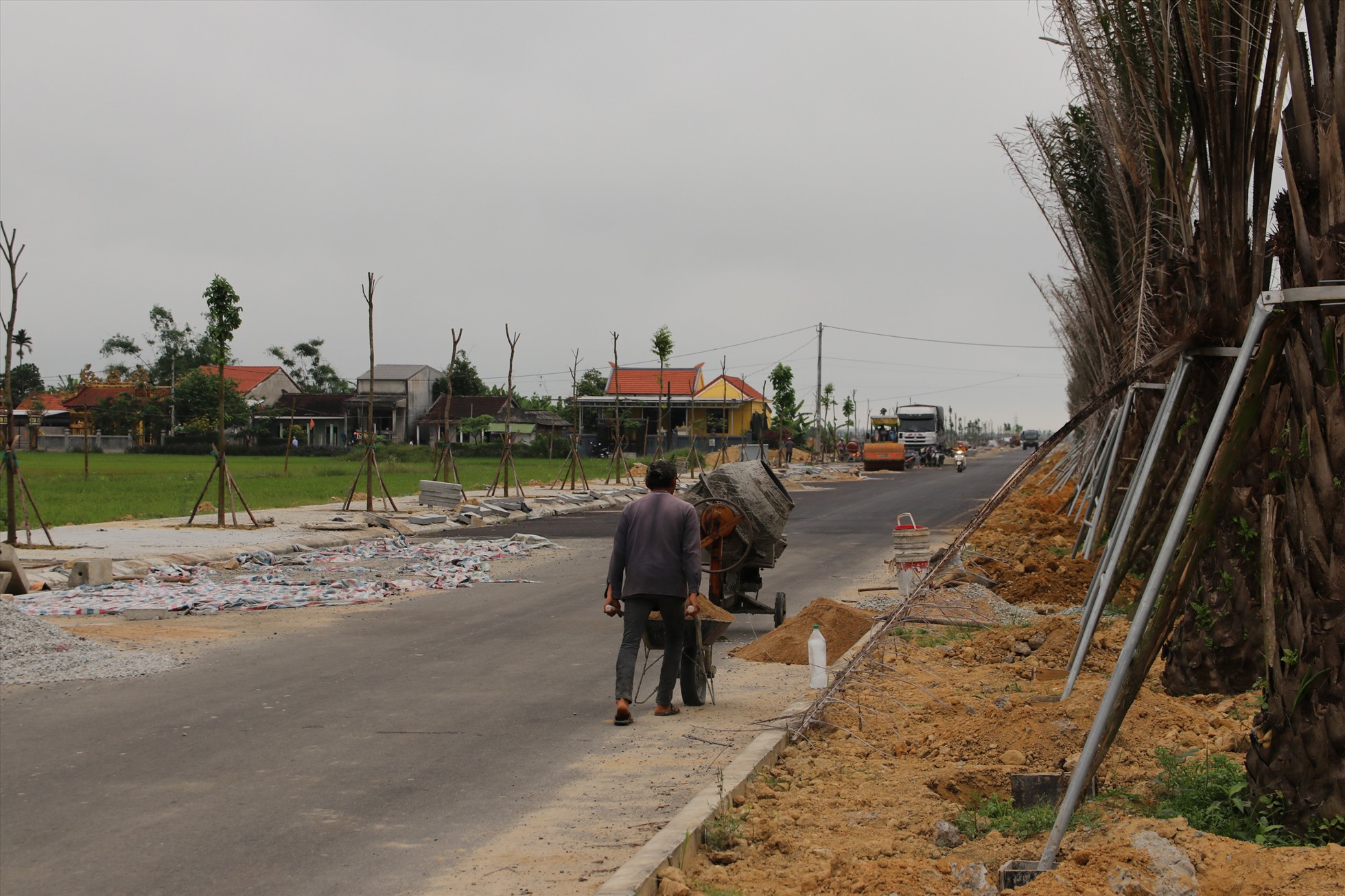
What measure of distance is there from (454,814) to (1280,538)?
4216 mm

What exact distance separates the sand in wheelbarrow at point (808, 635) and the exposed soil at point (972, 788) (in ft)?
2.93

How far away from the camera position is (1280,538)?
5391 millimetres

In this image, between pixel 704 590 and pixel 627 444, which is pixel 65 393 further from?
pixel 704 590

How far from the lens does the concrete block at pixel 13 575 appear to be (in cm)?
1391

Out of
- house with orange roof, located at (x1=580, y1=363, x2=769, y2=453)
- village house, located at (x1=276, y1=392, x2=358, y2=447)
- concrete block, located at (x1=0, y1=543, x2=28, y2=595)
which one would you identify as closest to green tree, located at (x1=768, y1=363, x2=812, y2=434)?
house with orange roof, located at (x1=580, y1=363, x2=769, y2=453)

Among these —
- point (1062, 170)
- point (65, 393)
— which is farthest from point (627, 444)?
point (1062, 170)

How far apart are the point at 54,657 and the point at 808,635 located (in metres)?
6.53

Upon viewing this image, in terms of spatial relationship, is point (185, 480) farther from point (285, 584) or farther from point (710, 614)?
point (710, 614)

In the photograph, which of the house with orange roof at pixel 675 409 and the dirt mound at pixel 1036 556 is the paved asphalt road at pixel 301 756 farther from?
the house with orange roof at pixel 675 409

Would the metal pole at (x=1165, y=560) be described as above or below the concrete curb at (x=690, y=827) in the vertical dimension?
above

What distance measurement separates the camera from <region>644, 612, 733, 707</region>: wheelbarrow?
27.2 ft

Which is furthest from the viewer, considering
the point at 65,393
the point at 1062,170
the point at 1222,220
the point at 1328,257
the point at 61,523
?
the point at 65,393

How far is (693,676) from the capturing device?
841 centimetres

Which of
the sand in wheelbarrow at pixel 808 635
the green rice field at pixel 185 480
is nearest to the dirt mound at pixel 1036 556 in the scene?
the sand in wheelbarrow at pixel 808 635
